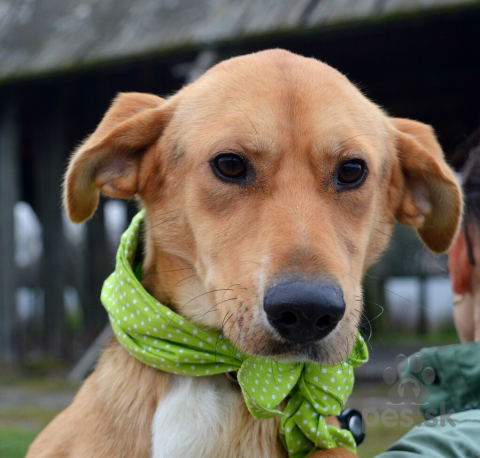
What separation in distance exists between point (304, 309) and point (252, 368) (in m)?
0.53

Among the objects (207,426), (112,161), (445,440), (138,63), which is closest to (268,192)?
(112,161)

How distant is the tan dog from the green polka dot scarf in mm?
71

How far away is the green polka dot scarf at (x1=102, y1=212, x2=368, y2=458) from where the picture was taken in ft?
7.98

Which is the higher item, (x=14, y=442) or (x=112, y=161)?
(x=112, y=161)

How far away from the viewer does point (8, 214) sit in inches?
398

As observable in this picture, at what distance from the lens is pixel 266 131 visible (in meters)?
2.53

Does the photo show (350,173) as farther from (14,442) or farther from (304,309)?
(14,442)

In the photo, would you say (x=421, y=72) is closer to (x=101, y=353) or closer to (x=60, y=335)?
(x=60, y=335)

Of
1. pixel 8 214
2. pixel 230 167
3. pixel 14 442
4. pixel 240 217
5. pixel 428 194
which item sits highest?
pixel 230 167

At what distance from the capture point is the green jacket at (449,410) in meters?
2.06

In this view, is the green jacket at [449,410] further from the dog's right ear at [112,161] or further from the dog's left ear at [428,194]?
the dog's right ear at [112,161]

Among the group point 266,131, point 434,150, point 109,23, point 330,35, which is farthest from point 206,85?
point 109,23

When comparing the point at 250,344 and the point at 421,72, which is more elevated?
the point at 250,344

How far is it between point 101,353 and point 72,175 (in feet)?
2.69
